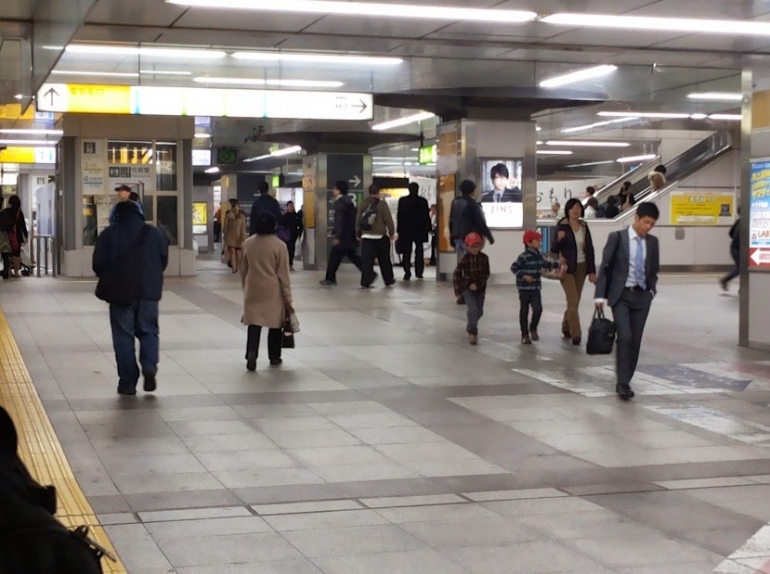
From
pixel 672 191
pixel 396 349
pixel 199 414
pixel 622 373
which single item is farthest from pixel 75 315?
pixel 672 191

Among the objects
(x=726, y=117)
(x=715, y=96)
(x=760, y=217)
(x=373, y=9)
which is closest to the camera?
(x=373, y=9)

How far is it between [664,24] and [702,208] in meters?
17.1

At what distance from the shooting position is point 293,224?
2773 centimetres

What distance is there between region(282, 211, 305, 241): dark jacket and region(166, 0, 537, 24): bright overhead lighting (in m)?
14.2

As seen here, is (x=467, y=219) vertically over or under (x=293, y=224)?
over

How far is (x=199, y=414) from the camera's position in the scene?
8445 mm

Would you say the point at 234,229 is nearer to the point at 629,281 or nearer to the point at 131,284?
the point at 131,284

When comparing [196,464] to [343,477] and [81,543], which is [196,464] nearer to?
[343,477]

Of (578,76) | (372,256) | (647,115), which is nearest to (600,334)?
(578,76)

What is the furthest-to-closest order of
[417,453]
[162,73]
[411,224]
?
[411,224], [162,73], [417,453]

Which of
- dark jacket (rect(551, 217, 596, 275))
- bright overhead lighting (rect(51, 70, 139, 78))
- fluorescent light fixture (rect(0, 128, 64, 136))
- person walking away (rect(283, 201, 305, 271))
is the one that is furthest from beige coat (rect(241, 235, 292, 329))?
fluorescent light fixture (rect(0, 128, 64, 136))

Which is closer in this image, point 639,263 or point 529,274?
point 639,263

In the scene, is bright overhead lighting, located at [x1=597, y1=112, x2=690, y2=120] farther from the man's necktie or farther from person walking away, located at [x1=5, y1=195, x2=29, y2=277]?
the man's necktie

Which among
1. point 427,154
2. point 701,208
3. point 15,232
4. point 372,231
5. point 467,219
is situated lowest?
point 15,232
